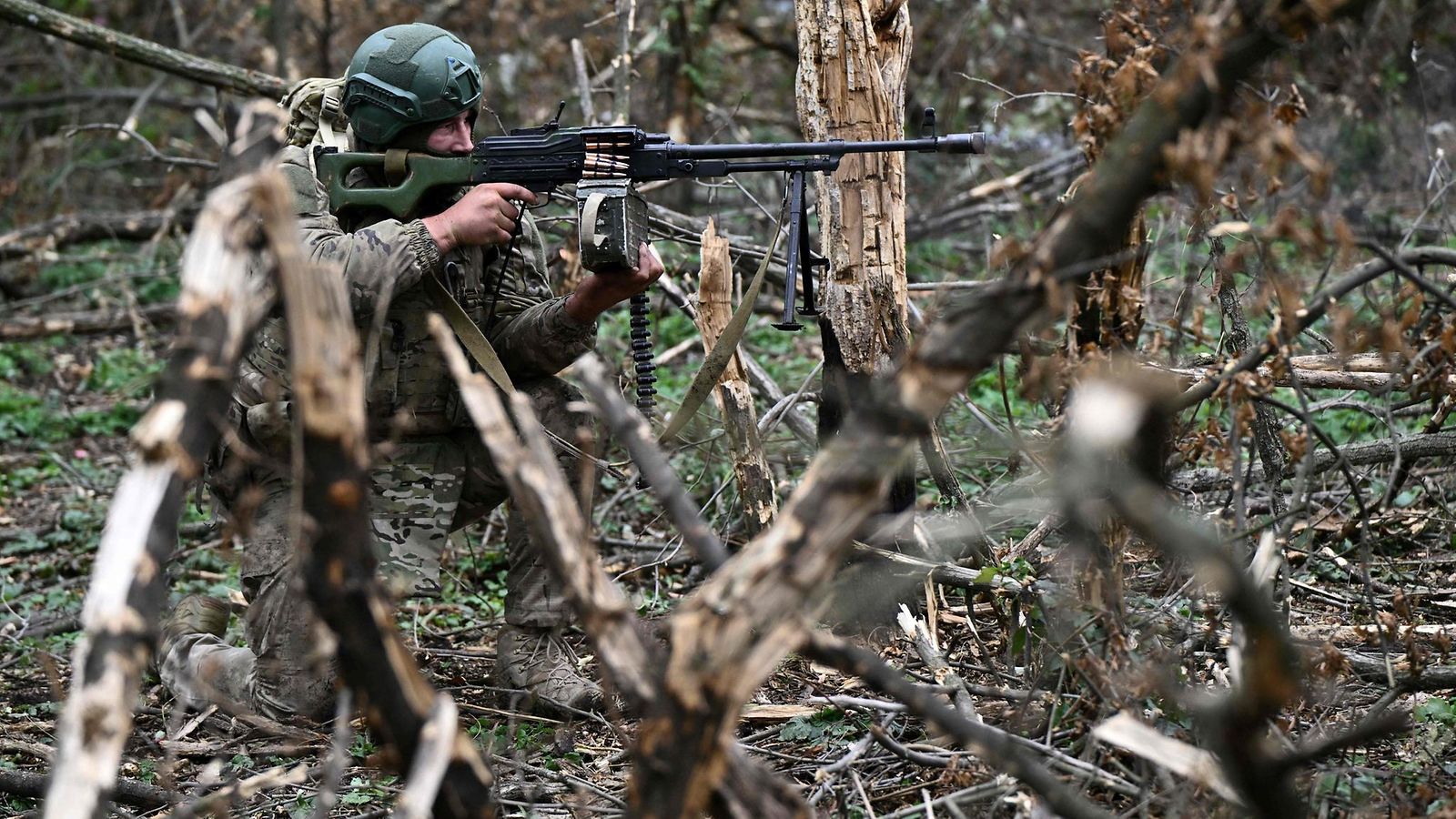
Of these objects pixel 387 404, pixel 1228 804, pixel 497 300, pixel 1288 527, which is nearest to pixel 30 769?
pixel 387 404

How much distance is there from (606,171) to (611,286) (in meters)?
0.34

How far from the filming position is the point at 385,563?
13.9 ft

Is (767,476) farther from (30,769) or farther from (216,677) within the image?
(30,769)

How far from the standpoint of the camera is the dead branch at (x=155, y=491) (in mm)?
1852

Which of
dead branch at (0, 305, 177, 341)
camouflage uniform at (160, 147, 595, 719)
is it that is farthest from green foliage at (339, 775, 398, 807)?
dead branch at (0, 305, 177, 341)

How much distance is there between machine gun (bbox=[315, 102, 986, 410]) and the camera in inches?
148

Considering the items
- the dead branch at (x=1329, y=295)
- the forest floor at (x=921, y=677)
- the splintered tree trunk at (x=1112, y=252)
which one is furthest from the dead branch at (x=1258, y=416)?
the dead branch at (x=1329, y=295)

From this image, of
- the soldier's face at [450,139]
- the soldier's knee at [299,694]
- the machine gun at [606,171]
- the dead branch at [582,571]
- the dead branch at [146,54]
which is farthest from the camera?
the dead branch at [146,54]

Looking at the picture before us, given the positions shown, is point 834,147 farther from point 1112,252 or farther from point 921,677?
point 921,677

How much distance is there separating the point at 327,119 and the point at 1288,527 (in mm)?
3147

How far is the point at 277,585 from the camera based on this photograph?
13.3 feet

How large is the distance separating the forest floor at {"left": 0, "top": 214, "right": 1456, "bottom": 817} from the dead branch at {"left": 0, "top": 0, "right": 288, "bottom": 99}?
213 centimetres

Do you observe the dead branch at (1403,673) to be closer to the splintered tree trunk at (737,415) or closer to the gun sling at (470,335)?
the splintered tree trunk at (737,415)

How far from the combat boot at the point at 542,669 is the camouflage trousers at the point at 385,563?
0.06 meters
